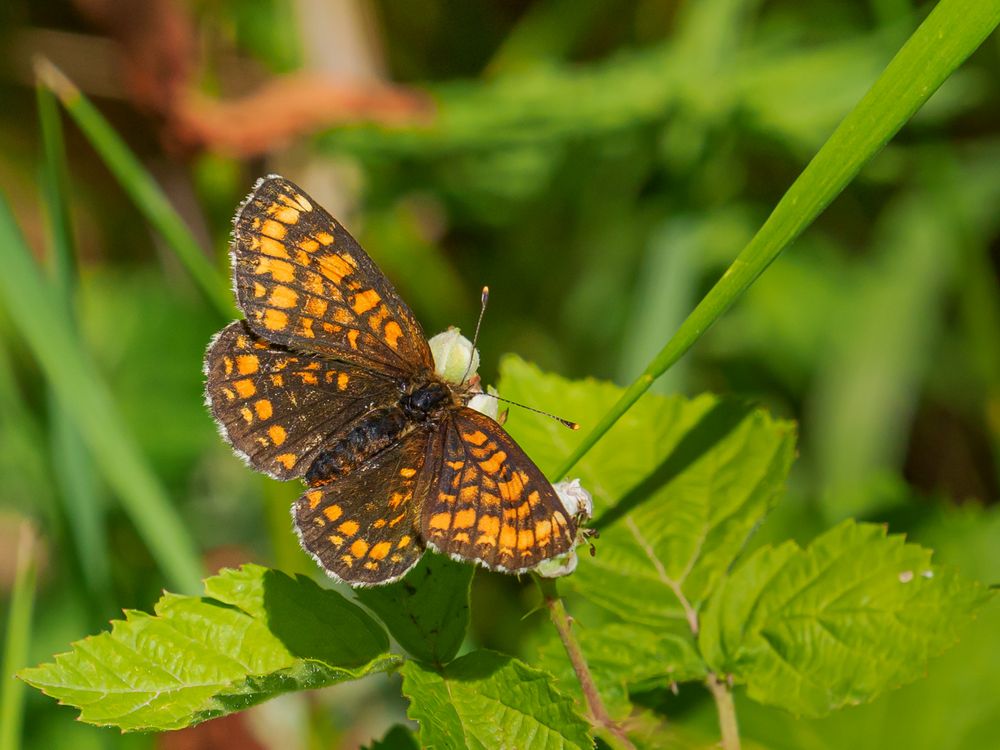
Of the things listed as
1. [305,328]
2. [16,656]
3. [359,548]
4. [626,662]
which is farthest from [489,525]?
[16,656]

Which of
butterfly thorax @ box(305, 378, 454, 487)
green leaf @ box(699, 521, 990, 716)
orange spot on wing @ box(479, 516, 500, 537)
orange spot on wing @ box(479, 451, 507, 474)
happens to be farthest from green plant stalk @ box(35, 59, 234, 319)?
green leaf @ box(699, 521, 990, 716)

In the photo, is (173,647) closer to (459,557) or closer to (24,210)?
(459,557)

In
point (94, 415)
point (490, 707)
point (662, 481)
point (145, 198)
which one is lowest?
point (490, 707)

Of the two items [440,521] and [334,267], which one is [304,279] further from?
[440,521]

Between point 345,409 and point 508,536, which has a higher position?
point 345,409

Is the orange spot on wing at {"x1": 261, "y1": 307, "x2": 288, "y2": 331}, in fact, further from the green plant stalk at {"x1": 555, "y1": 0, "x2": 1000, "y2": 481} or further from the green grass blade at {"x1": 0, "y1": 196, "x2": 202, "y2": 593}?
the green plant stalk at {"x1": 555, "y1": 0, "x2": 1000, "y2": 481}
